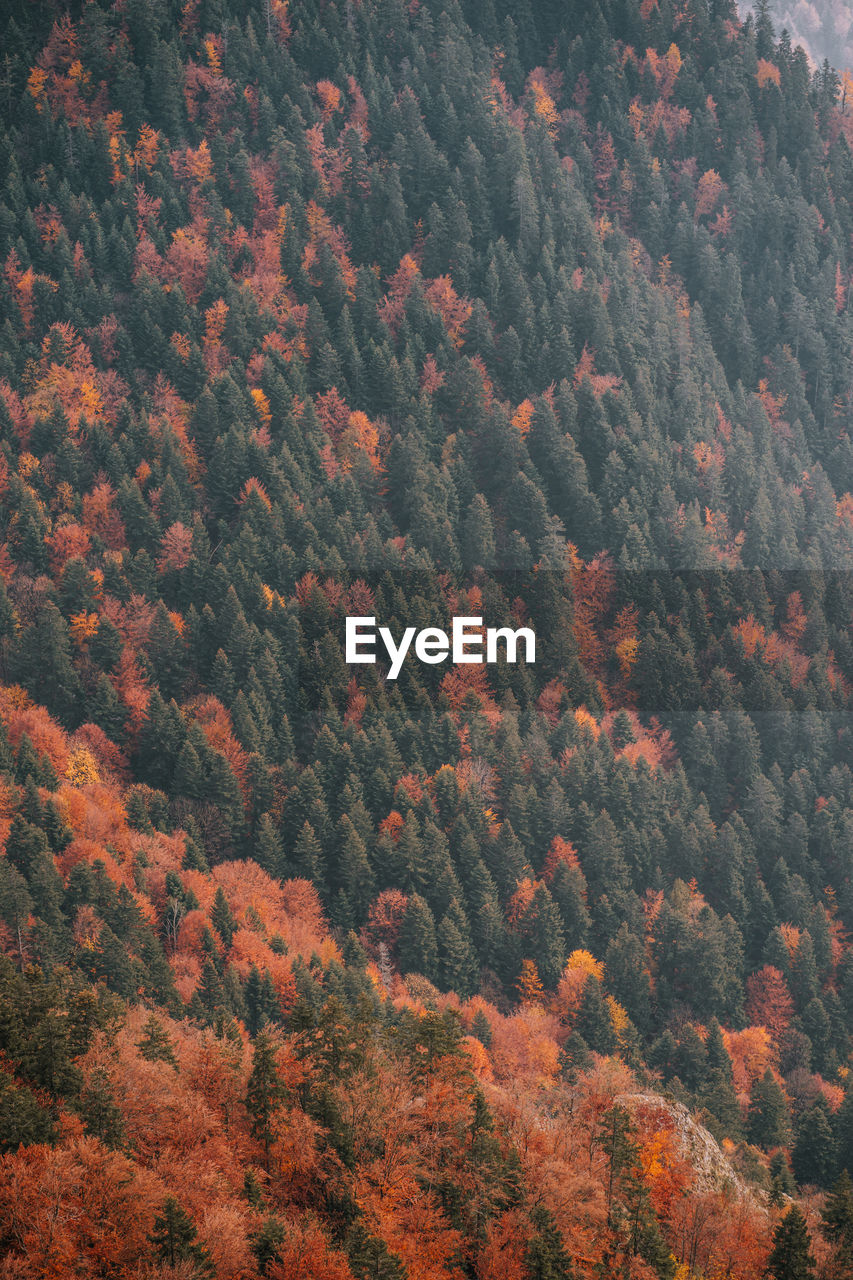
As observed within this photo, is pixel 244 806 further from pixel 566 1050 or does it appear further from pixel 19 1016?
pixel 19 1016

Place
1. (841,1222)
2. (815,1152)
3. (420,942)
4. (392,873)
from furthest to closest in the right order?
(392,873) → (420,942) → (815,1152) → (841,1222)

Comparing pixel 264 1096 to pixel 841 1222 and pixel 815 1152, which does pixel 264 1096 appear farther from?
pixel 815 1152

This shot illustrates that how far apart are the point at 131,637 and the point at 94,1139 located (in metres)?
104

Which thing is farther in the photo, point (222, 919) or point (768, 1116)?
point (768, 1116)

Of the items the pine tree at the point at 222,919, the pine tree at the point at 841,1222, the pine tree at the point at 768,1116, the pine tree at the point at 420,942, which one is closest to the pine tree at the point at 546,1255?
the pine tree at the point at 841,1222

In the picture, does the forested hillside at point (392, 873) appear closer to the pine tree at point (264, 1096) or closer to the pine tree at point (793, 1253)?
the pine tree at point (793, 1253)

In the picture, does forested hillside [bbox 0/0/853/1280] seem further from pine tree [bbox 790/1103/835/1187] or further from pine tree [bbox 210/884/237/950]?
pine tree [bbox 790/1103/835/1187]

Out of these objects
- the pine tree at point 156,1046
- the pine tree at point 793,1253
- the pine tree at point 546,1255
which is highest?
the pine tree at point 156,1046

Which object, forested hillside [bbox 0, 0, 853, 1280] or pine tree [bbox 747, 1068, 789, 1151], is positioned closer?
forested hillside [bbox 0, 0, 853, 1280]

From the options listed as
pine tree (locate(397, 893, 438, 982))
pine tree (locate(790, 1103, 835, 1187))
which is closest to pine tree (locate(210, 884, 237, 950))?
pine tree (locate(397, 893, 438, 982))

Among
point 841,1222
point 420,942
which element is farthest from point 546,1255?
point 420,942

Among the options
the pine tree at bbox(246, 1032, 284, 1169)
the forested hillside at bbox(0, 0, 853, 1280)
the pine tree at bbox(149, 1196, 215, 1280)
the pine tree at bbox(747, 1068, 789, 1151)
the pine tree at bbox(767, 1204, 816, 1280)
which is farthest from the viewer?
the pine tree at bbox(747, 1068, 789, 1151)

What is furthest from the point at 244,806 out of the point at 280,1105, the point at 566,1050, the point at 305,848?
the point at 280,1105

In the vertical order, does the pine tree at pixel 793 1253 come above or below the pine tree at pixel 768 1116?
above
